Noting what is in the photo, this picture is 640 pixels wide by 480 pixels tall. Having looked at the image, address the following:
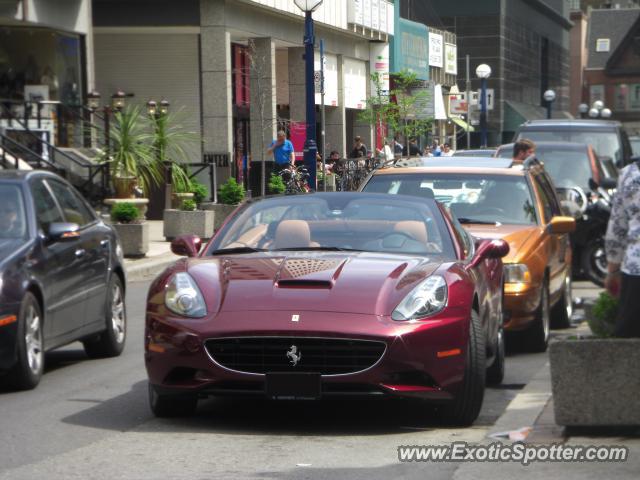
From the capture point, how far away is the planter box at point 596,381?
7.30m

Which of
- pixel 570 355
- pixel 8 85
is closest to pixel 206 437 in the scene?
pixel 570 355

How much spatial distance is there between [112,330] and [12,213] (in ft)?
5.51

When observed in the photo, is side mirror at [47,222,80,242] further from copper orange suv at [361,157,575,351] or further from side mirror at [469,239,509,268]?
copper orange suv at [361,157,575,351]

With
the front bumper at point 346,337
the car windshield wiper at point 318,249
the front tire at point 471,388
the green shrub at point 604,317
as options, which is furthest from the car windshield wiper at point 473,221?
the green shrub at point 604,317

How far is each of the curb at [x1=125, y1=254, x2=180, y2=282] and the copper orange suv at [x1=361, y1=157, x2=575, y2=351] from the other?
7166 mm

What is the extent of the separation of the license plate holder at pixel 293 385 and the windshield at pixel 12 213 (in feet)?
10.4

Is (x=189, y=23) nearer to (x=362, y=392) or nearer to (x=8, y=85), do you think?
(x=8, y=85)

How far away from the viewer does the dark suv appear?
25.2 metres

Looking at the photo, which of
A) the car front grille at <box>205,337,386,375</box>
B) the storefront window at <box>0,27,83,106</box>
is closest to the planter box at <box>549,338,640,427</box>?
the car front grille at <box>205,337,386,375</box>

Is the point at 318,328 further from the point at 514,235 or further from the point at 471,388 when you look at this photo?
the point at 514,235

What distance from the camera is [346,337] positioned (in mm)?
7664

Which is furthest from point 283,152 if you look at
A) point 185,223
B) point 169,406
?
point 169,406

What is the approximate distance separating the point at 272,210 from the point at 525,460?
312cm

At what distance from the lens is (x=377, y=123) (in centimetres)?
4491
